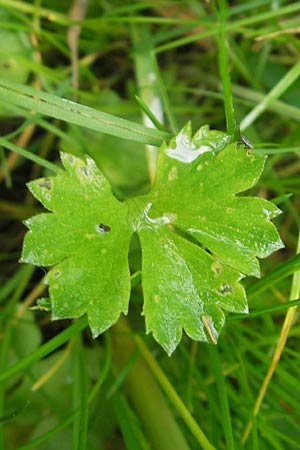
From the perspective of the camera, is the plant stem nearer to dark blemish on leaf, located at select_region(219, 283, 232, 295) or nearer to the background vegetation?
the background vegetation

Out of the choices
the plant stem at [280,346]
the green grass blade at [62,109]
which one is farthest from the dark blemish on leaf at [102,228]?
the plant stem at [280,346]

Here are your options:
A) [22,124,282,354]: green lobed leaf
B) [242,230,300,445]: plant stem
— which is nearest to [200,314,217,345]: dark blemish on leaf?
[22,124,282,354]: green lobed leaf

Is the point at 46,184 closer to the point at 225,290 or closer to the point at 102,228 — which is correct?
the point at 102,228

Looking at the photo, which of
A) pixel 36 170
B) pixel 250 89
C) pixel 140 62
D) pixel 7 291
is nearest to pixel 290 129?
pixel 250 89

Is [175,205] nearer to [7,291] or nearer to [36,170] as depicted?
[7,291]

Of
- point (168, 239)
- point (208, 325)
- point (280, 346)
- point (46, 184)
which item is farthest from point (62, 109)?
point (280, 346)

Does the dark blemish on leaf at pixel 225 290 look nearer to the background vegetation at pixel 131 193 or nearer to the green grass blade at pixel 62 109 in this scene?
the background vegetation at pixel 131 193
